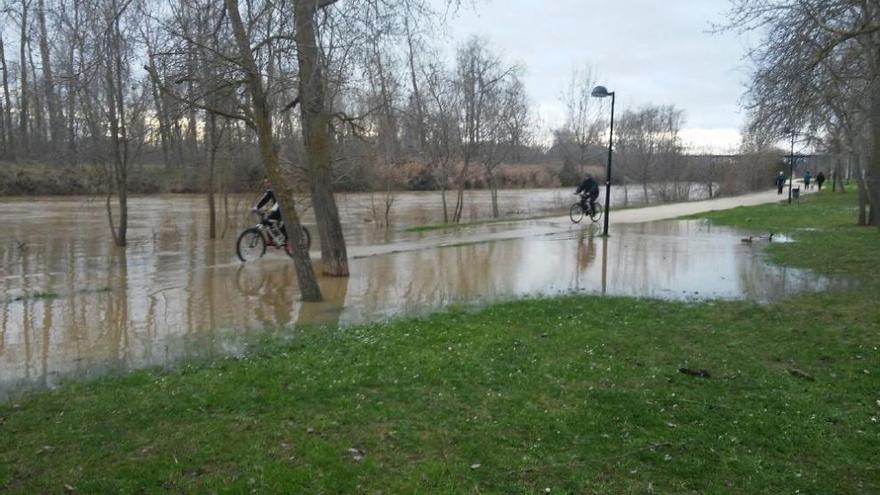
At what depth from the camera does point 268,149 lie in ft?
33.0

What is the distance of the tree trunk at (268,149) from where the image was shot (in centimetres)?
942

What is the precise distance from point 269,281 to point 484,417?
27.5ft

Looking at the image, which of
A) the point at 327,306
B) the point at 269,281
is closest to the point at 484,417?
the point at 327,306

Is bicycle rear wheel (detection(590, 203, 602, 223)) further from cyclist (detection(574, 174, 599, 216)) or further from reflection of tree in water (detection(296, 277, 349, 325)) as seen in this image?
reflection of tree in water (detection(296, 277, 349, 325))

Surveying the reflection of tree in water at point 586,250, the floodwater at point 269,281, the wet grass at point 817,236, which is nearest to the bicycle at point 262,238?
the floodwater at point 269,281

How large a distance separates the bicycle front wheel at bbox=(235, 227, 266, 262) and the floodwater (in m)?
0.37

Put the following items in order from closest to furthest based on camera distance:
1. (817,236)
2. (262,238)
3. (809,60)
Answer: (809,60) < (262,238) < (817,236)

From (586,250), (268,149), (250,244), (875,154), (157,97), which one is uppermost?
(157,97)

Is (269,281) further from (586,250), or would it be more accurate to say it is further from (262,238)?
(586,250)

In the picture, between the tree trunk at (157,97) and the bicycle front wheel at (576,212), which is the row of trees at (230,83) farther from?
the bicycle front wheel at (576,212)

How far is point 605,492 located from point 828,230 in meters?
20.2

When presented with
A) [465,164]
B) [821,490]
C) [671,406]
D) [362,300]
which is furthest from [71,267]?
[465,164]

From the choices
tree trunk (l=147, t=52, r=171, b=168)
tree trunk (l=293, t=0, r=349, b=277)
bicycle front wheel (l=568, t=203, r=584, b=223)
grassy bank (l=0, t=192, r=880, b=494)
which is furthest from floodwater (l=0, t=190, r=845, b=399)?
tree trunk (l=147, t=52, r=171, b=168)

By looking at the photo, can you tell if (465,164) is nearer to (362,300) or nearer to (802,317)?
(362,300)
